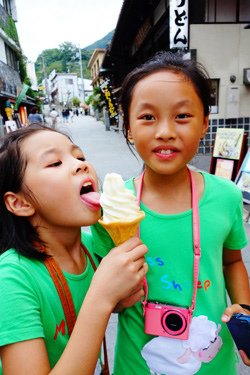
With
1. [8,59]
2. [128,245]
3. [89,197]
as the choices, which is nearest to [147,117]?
[89,197]

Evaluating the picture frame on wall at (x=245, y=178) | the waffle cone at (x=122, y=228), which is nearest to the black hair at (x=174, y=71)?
the waffle cone at (x=122, y=228)

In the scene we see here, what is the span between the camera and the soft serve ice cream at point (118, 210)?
42.5 inches

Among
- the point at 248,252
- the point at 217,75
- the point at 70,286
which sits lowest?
the point at 248,252

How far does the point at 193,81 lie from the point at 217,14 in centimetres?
890

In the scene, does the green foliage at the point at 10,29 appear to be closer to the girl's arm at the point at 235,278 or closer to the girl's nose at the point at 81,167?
the girl's nose at the point at 81,167

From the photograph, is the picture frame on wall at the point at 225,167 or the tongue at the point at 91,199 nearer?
the tongue at the point at 91,199

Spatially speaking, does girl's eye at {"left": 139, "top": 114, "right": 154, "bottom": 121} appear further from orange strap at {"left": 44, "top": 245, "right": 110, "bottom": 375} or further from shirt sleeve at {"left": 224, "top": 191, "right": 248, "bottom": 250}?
orange strap at {"left": 44, "top": 245, "right": 110, "bottom": 375}

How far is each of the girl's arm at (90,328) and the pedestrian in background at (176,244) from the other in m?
0.25

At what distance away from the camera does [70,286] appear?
1167 millimetres

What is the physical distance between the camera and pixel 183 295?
123 cm

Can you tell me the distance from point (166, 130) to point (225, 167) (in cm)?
442

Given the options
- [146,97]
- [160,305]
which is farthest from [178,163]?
[160,305]

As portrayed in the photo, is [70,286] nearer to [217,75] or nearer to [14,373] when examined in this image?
[14,373]

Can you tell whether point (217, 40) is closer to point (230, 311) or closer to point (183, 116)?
point (183, 116)
